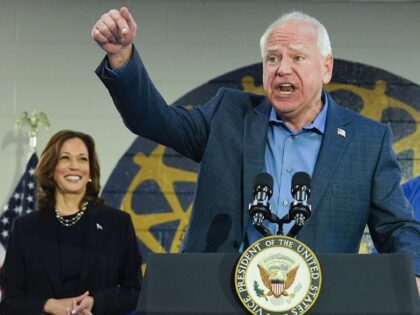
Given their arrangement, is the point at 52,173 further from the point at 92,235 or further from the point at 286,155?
the point at 286,155

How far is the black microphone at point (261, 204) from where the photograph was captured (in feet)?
5.62

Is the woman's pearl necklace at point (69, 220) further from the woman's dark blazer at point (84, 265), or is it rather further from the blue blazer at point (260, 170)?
the blue blazer at point (260, 170)

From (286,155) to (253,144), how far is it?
0.09m

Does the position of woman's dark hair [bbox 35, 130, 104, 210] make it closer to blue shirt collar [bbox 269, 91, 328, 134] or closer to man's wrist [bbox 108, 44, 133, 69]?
blue shirt collar [bbox 269, 91, 328, 134]

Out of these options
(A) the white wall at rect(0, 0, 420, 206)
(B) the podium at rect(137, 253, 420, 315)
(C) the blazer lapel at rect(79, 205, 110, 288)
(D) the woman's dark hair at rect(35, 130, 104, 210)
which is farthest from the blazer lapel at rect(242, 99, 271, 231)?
(A) the white wall at rect(0, 0, 420, 206)

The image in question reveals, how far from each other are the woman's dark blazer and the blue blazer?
1314mm

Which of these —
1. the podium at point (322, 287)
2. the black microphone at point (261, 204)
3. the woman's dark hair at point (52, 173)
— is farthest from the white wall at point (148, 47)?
the podium at point (322, 287)

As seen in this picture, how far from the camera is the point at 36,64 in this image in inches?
222

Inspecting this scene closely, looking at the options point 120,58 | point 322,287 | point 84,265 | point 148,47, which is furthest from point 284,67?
point 148,47

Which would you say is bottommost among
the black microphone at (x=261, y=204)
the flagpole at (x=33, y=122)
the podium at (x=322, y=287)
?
the podium at (x=322, y=287)

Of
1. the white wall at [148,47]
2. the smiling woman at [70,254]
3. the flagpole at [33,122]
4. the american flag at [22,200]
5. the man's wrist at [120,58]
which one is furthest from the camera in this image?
the white wall at [148,47]

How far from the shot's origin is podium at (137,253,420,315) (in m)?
1.59

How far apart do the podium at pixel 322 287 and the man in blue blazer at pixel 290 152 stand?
42 centimetres

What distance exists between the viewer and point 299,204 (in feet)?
5.63
